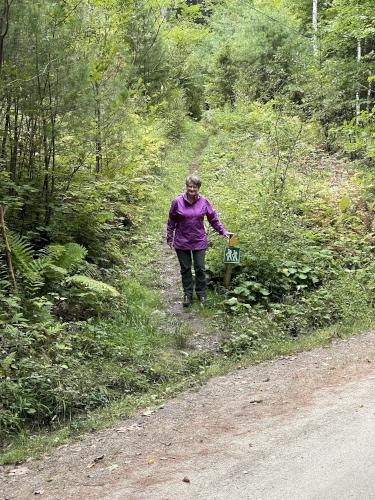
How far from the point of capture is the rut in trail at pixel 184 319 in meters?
7.34

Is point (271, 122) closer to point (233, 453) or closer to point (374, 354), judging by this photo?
point (374, 354)

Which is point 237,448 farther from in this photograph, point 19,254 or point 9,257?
point 19,254

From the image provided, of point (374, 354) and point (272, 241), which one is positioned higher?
point (272, 241)

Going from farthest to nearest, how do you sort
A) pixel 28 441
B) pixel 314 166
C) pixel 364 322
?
pixel 314 166, pixel 364 322, pixel 28 441

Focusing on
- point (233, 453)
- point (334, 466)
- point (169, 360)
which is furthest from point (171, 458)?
point (169, 360)

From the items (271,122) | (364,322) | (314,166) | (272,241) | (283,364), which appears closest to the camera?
(283,364)

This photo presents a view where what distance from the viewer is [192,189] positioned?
27.5ft

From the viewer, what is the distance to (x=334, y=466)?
12.8ft

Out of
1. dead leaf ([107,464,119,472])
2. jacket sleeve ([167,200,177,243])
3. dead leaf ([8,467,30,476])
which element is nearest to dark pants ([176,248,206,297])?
jacket sleeve ([167,200,177,243])

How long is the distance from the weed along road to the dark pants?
2.81 meters

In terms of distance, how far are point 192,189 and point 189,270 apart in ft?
4.52

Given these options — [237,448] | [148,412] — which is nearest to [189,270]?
[148,412]

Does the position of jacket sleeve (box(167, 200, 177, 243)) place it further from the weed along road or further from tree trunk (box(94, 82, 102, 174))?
the weed along road

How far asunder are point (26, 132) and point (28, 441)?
5.08m
